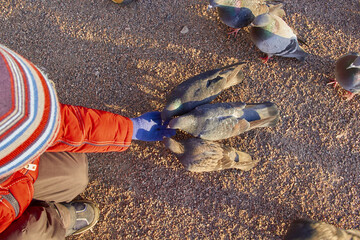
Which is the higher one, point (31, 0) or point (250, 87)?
point (31, 0)

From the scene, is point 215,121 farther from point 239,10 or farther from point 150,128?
point 239,10

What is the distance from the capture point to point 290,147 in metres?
3.00

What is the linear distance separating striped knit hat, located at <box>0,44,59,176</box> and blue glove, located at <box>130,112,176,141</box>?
115cm

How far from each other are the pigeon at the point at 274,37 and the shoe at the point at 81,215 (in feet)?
8.98

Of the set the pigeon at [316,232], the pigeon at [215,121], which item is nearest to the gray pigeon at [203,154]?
the pigeon at [215,121]

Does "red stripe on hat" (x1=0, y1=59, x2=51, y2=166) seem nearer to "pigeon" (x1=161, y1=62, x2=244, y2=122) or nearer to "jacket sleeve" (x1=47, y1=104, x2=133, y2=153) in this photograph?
"jacket sleeve" (x1=47, y1=104, x2=133, y2=153)

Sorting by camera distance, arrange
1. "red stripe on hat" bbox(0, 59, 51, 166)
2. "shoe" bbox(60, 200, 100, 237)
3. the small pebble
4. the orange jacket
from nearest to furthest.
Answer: "red stripe on hat" bbox(0, 59, 51, 166)
the orange jacket
"shoe" bbox(60, 200, 100, 237)
the small pebble

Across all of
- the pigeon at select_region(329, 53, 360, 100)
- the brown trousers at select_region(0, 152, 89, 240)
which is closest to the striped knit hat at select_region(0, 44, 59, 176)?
the brown trousers at select_region(0, 152, 89, 240)

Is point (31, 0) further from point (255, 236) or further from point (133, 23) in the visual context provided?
point (255, 236)

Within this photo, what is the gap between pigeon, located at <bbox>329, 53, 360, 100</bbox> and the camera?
8.75 ft

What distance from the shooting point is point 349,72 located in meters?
2.72

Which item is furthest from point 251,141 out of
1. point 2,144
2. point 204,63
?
point 2,144

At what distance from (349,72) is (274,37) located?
89 cm

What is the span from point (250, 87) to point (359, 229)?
6.78 feet
